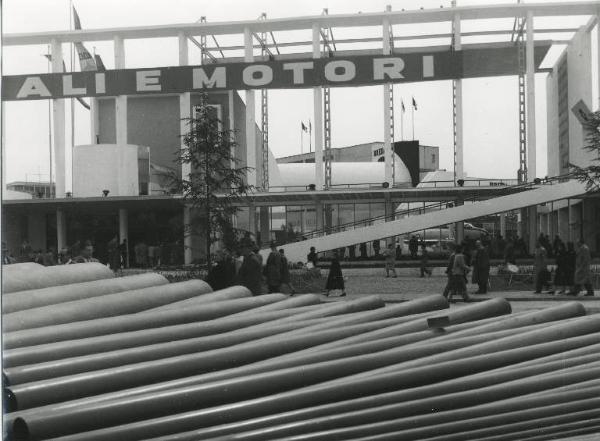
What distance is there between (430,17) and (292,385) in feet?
117

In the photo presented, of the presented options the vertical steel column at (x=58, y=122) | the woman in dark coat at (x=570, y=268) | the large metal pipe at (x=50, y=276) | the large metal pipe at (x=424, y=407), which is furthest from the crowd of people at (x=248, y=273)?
the vertical steel column at (x=58, y=122)

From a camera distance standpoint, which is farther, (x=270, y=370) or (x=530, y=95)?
(x=530, y=95)

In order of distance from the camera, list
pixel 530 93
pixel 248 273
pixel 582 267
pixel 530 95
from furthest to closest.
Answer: pixel 530 95 → pixel 530 93 → pixel 582 267 → pixel 248 273

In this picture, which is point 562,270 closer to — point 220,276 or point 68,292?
point 220,276

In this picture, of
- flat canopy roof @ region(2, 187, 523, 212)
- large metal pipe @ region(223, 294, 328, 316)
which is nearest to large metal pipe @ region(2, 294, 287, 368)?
large metal pipe @ region(223, 294, 328, 316)

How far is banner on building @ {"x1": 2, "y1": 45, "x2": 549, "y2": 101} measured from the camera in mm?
36781

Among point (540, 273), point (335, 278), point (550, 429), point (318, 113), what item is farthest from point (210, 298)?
point (318, 113)

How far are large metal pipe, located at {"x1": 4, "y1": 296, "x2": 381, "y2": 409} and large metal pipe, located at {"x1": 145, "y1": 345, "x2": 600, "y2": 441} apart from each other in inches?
18.7

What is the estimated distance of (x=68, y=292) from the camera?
5055 mm

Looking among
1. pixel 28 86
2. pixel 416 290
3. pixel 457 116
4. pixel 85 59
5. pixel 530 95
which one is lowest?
pixel 416 290

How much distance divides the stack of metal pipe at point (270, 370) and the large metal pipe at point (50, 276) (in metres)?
0.03

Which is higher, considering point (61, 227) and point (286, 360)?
point (61, 227)

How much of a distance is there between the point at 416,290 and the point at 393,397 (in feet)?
55.6

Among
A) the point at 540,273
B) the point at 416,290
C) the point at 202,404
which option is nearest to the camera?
the point at 202,404
